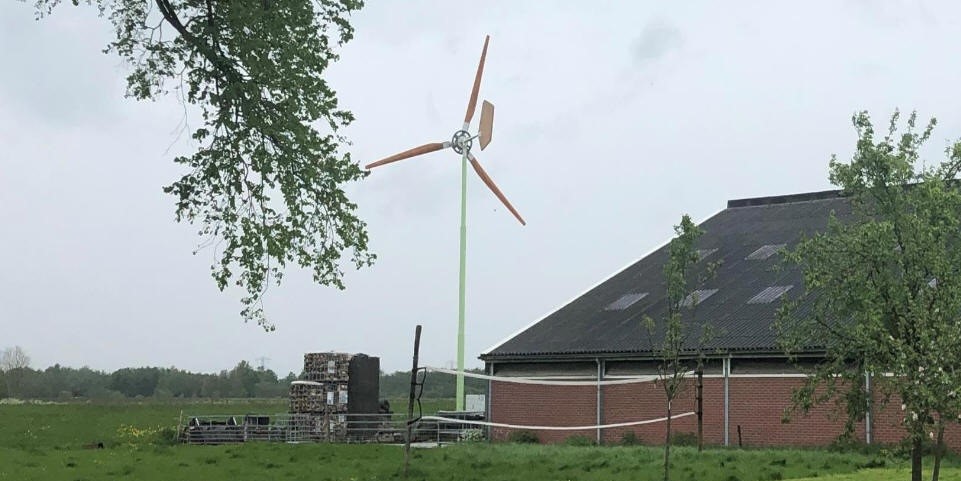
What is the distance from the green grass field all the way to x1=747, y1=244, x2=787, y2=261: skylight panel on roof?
34.9 feet

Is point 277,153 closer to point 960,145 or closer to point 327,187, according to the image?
point 327,187

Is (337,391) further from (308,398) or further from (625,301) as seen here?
(625,301)

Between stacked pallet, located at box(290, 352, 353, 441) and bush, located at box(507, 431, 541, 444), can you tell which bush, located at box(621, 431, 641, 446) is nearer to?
bush, located at box(507, 431, 541, 444)

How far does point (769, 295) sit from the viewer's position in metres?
34.9

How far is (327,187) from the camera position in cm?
1853

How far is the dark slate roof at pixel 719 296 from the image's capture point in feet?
111

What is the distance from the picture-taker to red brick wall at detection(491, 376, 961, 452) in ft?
100

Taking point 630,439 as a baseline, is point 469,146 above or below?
above

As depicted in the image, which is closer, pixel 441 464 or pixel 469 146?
pixel 441 464

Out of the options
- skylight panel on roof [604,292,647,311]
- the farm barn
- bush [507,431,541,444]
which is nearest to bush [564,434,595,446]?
the farm barn

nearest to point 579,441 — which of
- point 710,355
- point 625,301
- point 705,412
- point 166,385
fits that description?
point 705,412

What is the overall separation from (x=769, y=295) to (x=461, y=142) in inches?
727

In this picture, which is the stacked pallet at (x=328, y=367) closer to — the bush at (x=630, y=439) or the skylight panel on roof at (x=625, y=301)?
the skylight panel on roof at (x=625, y=301)

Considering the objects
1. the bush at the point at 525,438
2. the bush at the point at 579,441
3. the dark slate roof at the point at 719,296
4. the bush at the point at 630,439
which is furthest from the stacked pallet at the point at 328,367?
the bush at the point at 630,439
